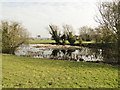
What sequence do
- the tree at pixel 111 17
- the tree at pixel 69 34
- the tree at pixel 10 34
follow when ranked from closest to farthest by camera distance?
the tree at pixel 111 17 < the tree at pixel 10 34 < the tree at pixel 69 34

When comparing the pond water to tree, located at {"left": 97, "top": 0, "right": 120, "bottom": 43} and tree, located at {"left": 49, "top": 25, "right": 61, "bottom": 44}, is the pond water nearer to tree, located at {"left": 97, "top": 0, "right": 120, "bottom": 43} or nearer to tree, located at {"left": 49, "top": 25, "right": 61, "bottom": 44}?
→ tree, located at {"left": 97, "top": 0, "right": 120, "bottom": 43}

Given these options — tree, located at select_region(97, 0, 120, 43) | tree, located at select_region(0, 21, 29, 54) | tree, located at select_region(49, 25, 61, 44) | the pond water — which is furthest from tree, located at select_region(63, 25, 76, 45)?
tree, located at select_region(97, 0, 120, 43)

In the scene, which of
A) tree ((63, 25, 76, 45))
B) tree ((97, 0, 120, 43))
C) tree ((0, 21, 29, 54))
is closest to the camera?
tree ((97, 0, 120, 43))

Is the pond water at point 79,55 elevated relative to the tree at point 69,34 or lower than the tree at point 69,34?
lower

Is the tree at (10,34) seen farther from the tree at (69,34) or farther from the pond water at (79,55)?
the tree at (69,34)

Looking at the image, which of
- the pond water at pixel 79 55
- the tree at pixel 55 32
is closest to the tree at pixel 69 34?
the tree at pixel 55 32

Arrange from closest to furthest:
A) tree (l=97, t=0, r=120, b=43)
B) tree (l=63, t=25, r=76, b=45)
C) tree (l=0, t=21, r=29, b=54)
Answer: tree (l=97, t=0, r=120, b=43) → tree (l=0, t=21, r=29, b=54) → tree (l=63, t=25, r=76, b=45)

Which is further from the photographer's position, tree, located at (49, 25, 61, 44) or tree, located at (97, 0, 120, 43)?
tree, located at (49, 25, 61, 44)

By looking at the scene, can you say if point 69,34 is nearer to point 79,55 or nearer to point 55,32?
point 55,32

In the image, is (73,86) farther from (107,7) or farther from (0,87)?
(107,7)

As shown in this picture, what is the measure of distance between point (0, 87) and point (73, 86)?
305 centimetres

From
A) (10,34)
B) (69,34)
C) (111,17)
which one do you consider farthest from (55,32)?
(111,17)

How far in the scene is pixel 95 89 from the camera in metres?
4.79

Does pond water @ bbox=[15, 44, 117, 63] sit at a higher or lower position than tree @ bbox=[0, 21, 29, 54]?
lower
